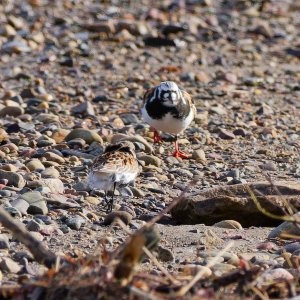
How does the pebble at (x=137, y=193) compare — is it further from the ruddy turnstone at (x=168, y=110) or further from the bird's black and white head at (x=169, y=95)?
the bird's black and white head at (x=169, y=95)

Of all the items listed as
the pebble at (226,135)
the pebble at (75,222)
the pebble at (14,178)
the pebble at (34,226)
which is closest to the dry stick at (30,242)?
the pebble at (34,226)

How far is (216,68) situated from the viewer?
540 inches

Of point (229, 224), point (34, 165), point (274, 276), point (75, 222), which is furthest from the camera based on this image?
point (34, 165)

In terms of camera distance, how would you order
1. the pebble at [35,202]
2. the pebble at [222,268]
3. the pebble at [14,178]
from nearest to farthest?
the pebble at [222,268]
the pebble at [35,202]
the pebble at [14,178]

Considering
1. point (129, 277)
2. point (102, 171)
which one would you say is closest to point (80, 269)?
point (129, 277)

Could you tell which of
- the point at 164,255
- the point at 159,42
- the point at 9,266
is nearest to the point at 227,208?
the point at 164,255

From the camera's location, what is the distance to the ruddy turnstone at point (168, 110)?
9.06m

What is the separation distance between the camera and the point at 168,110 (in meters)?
9.07

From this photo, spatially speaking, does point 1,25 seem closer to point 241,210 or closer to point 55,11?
point 55,11

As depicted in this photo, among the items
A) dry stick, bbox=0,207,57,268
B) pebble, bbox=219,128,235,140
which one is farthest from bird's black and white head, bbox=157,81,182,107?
dry stick, bbox=0,207,57,268

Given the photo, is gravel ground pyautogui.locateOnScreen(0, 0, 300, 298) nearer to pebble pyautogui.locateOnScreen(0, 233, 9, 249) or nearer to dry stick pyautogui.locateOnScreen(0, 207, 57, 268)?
pebble pyautogui.locateOnScreen(0, 233, 9, 249)

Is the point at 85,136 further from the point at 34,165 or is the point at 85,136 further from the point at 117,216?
the point at 117,216

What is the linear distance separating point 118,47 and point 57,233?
28.0 feet

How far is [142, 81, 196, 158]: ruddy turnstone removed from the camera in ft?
29.7
